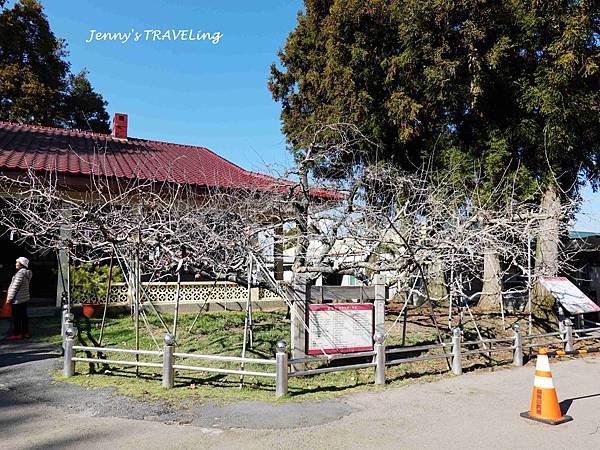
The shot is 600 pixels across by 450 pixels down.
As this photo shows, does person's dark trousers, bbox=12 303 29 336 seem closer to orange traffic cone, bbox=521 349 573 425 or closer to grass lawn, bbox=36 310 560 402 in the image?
grass lawn, bbox=36 310 560 402

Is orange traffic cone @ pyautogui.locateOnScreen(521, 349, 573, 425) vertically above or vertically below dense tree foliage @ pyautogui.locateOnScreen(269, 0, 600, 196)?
below

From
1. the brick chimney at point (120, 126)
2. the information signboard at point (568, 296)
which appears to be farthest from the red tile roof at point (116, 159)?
the information signboard at point (568, 296)

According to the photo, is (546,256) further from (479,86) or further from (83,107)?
(83,107)

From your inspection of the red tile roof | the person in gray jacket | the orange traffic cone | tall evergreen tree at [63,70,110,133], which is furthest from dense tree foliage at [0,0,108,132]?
the orange traffic cone

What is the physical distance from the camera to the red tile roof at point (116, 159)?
1213 cm

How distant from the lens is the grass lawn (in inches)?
265

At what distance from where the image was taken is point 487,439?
5039 millimetres

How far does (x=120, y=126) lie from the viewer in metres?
18.2

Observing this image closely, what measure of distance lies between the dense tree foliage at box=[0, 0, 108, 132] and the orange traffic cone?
21155 millimetres

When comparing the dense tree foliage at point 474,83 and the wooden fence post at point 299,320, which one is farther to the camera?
the dense tree foliage at point 474,83

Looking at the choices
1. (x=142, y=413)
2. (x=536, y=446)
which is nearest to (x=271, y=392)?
(x=142, y=413)

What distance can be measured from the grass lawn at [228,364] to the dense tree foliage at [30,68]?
14.4 meters

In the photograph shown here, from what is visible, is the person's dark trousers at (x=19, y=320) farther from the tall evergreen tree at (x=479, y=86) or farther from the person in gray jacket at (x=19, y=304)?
the tall evergreen tree at (x=479, y=86)

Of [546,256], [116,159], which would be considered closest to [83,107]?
[116,159]
